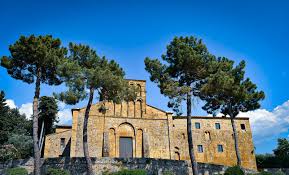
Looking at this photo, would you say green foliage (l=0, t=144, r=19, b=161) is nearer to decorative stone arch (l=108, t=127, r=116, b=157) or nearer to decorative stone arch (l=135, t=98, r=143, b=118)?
decorative stone arch (l=108, t=127, r=116, b=157)

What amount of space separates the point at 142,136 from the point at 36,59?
16631mm

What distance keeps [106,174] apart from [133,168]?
7.84 ft

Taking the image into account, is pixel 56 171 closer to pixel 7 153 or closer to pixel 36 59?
pixel 36 59

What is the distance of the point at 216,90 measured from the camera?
70.9 ft

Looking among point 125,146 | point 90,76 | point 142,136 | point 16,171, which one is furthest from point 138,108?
point 16,171

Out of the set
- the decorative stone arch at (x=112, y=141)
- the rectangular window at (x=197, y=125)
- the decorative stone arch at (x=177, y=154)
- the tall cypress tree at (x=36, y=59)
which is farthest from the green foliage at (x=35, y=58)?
the rectangular window at (x=197, y=125)

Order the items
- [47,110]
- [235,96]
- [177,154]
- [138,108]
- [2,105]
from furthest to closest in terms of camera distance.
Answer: [47,110]
[177,154]
[138,108]
[2,105]
[235,96]

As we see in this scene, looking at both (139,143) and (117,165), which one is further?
(139,143)

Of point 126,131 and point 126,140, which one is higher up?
point 126,131

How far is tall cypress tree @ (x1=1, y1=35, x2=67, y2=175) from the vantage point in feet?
66.2

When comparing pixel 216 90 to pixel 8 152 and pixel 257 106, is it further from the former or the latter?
pixel 8 152

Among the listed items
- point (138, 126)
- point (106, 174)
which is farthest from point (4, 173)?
point (138, 126)

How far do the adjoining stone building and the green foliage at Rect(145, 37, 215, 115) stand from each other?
978cm

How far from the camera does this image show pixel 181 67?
72.8ft
